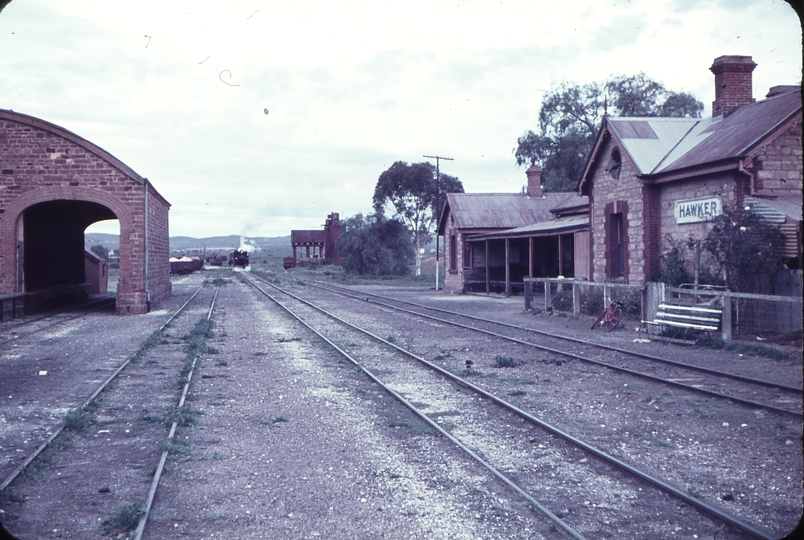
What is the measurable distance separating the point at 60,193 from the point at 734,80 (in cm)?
2081

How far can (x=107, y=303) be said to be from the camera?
2692 cm

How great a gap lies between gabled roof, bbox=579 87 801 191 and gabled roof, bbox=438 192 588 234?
1198cm

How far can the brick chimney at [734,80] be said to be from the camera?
1967cm

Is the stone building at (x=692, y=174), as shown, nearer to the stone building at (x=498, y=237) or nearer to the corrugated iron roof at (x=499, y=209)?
the stone building at (x=498, y=237)

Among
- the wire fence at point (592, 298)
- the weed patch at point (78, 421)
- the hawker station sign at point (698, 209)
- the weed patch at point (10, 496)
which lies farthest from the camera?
the wire fence at point (592, 298)

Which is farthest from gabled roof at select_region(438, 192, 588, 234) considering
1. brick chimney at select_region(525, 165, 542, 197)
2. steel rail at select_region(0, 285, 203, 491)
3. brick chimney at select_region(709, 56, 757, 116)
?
steel rail at select_region(0, 285, 203, 491)

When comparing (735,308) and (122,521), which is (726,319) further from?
(122,521)

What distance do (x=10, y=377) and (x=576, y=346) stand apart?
1013cm

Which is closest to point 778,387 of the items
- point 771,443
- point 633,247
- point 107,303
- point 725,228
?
point 771,443

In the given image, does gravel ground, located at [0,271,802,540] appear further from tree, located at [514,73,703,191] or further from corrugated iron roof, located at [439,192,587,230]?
tree, located at [514,73,703,191]

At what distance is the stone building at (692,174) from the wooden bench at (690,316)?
8.40ft

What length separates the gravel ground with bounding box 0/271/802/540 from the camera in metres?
4.72

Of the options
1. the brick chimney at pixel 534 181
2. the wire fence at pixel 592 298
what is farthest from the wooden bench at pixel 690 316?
the brick chimney at pixel 534 181

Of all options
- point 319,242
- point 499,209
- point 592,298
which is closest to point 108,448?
point 592,298
